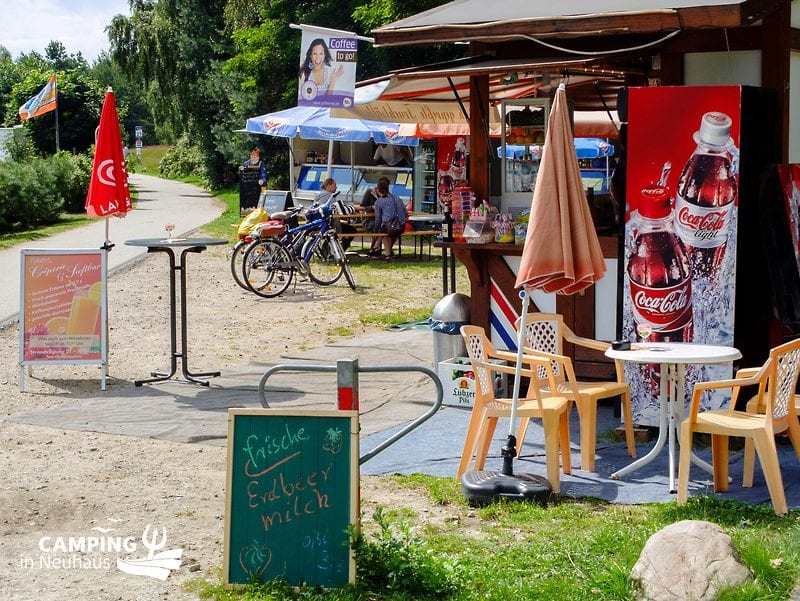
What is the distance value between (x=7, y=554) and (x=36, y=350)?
181 inches

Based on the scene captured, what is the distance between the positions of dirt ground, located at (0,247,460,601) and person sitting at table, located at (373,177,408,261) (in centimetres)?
597

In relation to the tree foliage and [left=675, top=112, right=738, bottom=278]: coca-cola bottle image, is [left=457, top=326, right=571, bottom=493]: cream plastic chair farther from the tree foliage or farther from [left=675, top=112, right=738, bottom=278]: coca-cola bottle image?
the tree foliage

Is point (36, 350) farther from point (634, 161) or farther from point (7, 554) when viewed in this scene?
point (634, 161)

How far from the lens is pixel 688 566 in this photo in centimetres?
443

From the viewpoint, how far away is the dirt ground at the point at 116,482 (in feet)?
17.3

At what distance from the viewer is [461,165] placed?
24.5 m

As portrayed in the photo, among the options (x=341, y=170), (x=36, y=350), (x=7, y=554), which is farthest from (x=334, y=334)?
(x=341, y=170)

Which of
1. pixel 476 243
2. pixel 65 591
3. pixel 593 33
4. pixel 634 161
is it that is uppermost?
pixel 593 33

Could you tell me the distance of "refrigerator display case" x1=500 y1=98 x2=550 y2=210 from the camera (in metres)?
9.52

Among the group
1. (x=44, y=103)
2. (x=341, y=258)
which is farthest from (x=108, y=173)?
(x=44, y=103)

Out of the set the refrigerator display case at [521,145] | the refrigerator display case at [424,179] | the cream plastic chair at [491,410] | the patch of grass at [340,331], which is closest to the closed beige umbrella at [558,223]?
the cream plastic chair at [491,410]

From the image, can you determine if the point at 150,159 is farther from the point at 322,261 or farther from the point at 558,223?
the point at 558,223

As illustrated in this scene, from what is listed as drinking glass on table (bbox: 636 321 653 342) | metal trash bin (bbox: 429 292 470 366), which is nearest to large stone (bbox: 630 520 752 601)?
drinking glass on table (bbox: 636 321 653 342)

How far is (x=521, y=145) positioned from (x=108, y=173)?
3644mm
